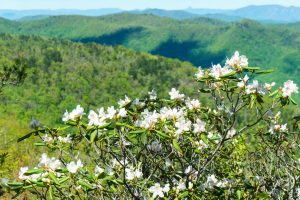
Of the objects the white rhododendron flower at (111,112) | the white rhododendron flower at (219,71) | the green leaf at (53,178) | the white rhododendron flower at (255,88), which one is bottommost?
the green leaf at (53,178)

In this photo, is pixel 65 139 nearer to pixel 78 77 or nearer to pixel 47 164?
pixel 47 164

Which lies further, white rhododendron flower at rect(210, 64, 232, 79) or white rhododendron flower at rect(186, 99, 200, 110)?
white rhododendron flower at rect(186, 99, 200, 110)

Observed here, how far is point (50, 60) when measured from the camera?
123 metres

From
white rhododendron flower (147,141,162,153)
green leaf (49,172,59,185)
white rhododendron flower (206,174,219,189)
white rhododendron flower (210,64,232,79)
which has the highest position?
white rhododendron flower (210,64,232,79)

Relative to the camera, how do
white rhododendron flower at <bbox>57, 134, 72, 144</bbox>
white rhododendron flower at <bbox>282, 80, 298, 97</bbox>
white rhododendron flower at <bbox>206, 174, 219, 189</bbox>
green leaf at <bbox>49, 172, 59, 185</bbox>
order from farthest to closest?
white rhododendron flower at <bbox>206, 174, 219, 189</bbox>
white rhododendron flower at <bbox>57, 134, 72, 144</bbox>
white rhododendron flower at <bbox>282, 80, 298, 97</bbox>
green leaf at <bbox>49, 172, 59, 185</bbox>

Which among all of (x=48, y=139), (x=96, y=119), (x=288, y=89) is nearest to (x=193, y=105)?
(x=288, y=89)

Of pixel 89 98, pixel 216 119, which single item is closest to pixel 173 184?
pixel 216 119

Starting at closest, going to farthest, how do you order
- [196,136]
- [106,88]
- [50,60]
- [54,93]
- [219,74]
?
[219,74], [196,136], [54,93], [106,88], [50,60]

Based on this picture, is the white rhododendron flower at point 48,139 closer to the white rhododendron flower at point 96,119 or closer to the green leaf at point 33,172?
the white rhododendron flower at point 96,119

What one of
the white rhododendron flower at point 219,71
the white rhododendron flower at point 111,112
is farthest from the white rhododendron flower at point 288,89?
the white rhododendron flower at point 111,112

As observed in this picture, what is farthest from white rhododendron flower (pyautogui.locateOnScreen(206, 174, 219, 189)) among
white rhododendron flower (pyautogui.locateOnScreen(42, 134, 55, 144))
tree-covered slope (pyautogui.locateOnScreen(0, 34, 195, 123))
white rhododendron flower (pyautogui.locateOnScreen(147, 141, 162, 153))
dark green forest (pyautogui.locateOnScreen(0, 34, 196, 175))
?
tree-covered slope (pyautogui.locateOnScreen(0, 34, 195, 123))

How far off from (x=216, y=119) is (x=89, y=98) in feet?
338

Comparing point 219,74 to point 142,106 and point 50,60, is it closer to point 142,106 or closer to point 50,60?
point 142,106

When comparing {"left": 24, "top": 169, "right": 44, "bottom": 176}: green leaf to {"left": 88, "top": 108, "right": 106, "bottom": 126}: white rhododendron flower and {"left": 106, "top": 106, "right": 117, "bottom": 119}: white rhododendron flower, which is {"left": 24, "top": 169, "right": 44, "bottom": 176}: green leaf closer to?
{"left": 88, "top": 108, "right": 106, "bottom": 126}: white rhododendron flower
